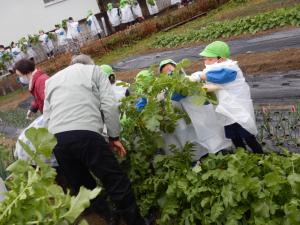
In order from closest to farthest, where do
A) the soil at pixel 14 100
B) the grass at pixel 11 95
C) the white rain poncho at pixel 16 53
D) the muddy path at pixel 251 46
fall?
the muddy path at pixel 251 46 → the soil at pixel 14 100 → the grass at pixel 11 95 → the white rain poncho at pixel 16 53

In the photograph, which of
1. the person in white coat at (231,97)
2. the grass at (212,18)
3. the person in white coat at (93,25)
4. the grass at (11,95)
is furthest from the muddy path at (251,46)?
the person in white coat at (93,25)

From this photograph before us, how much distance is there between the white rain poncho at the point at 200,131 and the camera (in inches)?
139

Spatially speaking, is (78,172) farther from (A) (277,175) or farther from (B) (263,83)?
(B) (263,83)

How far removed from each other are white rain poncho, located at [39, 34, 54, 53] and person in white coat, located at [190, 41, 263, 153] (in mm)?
16918

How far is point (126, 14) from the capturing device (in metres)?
19.9

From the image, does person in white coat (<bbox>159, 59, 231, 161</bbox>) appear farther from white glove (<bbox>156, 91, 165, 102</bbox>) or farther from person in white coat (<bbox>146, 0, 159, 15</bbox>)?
person in white coat (<bbox>146, 0, 159, 15</bbox>)

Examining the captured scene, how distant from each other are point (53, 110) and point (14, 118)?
6556 millimetres

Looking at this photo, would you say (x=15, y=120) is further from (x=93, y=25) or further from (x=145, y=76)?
(x=93, y=25)

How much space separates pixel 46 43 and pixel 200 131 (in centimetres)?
1725

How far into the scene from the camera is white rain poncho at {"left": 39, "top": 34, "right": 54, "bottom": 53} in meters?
19.5

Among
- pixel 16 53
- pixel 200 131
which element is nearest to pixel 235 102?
pixel 200 131

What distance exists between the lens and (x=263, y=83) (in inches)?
250

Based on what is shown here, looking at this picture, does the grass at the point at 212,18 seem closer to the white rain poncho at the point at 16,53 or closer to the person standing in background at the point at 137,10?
the person standing in background at the point at 137,10

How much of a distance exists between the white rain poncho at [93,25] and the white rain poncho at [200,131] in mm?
16812
